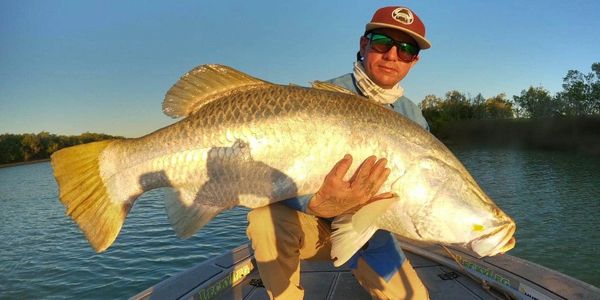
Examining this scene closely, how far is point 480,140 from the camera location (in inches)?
2798

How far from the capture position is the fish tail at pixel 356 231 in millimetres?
2541

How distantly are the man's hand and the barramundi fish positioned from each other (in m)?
0.06

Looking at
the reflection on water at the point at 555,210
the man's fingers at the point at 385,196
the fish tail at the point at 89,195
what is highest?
the fish tail at the point at 89,195

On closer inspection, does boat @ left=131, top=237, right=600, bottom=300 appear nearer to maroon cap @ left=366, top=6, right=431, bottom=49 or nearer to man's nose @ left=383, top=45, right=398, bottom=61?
man's nose @ left=383, top=45, right=398, bottom=61

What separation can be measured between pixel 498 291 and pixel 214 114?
3678 mm

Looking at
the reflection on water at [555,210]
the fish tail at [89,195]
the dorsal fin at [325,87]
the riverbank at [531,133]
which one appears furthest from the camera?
the riverbank at [531,133]

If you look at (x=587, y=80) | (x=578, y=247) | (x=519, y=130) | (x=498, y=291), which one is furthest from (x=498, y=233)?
(x=587, y=80)

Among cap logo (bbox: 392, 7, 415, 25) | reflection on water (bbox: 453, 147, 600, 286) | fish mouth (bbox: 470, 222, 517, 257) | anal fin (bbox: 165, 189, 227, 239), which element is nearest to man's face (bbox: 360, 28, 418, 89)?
cap logo (bbox: 392, 7, 415, 25)

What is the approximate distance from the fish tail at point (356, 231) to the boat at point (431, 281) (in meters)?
2.01

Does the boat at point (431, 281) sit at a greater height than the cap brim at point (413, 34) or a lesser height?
lesser

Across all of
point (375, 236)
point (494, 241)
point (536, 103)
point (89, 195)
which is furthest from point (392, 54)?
point (536, 103)

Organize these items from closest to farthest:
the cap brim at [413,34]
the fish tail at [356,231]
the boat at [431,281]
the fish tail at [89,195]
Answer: the fish tail at [89,195] < the fish tail at [356,231] < the cap brim at [413,34] < the boat at [431,281]

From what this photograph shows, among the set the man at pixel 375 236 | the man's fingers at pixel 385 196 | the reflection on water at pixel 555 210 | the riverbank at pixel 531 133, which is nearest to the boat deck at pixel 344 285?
the man at pixel 375 236

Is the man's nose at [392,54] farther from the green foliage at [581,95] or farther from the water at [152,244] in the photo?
the green foliage at [581,95]
